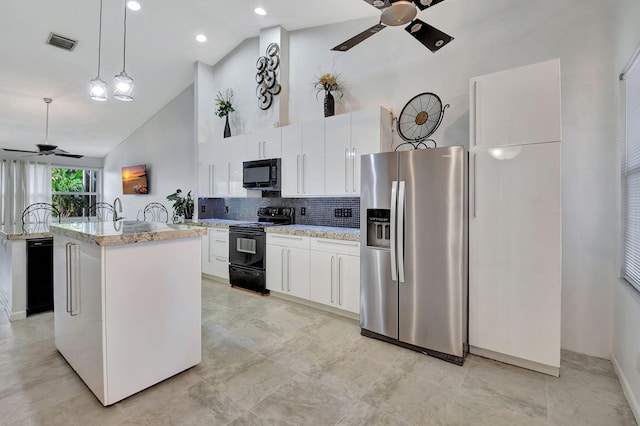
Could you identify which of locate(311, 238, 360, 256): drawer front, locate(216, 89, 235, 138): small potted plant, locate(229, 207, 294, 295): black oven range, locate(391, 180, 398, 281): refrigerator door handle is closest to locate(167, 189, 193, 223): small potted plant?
locate(216, 89, 235, 138): small potted plant

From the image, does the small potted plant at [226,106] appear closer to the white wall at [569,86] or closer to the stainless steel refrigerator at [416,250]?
the white wall at [569,86]

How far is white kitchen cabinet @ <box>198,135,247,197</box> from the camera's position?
468 cm

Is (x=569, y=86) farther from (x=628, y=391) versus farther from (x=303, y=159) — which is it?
(x=303, y=159)

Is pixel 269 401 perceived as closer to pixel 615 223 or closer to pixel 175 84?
pixel 615 223

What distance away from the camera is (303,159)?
12.8 feet

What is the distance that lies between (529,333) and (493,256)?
1.99ft

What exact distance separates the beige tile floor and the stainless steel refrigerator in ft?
0.64

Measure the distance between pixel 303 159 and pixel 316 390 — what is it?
2.65 metres

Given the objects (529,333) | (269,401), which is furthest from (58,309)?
(529,333)

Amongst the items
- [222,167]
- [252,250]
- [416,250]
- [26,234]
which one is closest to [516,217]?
[416,250]

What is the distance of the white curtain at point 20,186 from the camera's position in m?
7.06

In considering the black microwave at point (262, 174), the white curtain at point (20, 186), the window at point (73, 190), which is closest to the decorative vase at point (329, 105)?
the black microwave at point (262, 174)

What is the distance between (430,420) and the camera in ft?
5.83

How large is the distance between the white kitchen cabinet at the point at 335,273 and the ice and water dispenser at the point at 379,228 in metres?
0.29
